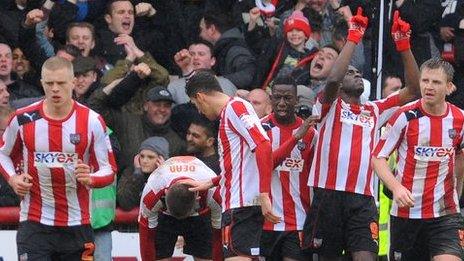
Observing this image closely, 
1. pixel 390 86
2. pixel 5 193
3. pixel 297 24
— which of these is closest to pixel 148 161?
pixel 5 193

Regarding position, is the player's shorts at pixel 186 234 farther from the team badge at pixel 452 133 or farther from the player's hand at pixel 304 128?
the team badge at pixel 452 133

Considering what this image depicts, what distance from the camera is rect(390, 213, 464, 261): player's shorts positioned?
1211cm

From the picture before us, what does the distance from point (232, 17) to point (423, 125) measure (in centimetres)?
490

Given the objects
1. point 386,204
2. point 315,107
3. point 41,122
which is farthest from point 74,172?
point 386,204

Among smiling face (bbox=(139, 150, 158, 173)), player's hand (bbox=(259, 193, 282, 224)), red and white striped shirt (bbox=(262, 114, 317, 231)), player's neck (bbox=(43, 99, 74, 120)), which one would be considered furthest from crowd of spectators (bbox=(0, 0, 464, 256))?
player's hand (bbox=(259, 193, 282, 224))

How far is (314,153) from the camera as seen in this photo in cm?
1280

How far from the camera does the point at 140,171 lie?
45.1ft

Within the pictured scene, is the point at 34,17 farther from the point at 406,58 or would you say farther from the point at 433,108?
the point at 433,108

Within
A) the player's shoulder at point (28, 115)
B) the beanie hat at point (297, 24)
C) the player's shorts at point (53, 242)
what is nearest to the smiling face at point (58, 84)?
the player's shoulder at point (28, 115)

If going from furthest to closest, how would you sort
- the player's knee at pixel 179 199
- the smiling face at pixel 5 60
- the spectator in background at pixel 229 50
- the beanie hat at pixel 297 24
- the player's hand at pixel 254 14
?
the player's hand at pixel 254 14
the spectator in background at pixel 229 50
the beanie hat at pixel 297 24
the smiling face at pixel 5 60
the player's knee at pixel 179 199

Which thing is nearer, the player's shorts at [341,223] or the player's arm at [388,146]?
the player's arm at [388,146]

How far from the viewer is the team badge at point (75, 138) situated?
464 inches

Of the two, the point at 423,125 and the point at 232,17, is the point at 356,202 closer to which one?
the point at 423,125

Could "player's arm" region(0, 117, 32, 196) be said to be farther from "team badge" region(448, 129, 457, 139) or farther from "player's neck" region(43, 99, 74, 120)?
"team badge" region(448, 129, 457, 139)
